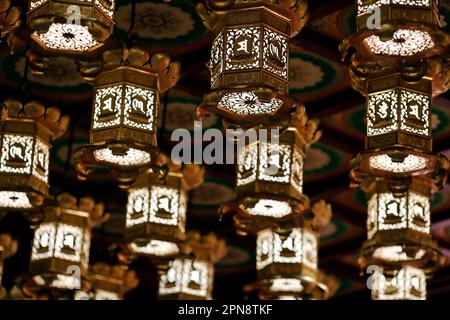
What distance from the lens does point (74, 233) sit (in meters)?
10.8

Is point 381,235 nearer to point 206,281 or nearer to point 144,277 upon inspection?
point 206,281

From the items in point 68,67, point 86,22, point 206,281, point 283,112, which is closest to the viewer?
point 86,22

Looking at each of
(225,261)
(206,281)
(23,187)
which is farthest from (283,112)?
(225,261)

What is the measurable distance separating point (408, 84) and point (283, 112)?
955 millimetres

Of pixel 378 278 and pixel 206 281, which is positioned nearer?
pixel 378 278

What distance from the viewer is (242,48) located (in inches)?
290

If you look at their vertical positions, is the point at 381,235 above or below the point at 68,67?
below

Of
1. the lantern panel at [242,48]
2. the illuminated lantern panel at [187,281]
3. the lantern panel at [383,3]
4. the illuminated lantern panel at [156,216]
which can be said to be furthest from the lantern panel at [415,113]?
the illuminated lantern panel at [187,281]

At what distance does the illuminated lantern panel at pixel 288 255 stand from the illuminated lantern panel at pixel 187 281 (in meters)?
1.35

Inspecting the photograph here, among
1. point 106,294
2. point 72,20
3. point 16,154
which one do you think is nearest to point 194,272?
point 106,294

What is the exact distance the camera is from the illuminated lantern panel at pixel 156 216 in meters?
9.89

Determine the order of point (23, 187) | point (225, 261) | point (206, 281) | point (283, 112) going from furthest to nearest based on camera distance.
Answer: point (225, 261) < point (206, 281) < point (23, 187) < point (283, 112)
